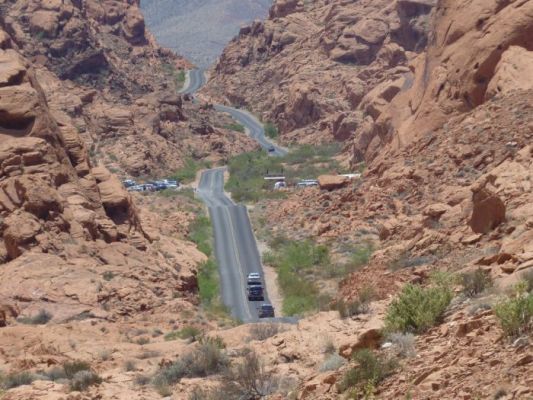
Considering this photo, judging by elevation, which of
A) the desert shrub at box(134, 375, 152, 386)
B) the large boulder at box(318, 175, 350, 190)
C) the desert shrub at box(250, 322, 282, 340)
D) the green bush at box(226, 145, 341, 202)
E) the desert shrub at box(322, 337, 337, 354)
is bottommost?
the green bush at box(226, 145, 341, 202)

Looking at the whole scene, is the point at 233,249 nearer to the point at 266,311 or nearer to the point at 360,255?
the point at 360,255

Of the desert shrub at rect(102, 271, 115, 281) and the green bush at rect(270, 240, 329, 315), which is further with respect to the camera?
the green bush at rect(270, 240, 329, 315)

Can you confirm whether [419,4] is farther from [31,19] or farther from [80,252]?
[80,252]

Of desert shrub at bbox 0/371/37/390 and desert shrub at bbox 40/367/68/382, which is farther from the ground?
desert shrub at bbox 0/371/37/390

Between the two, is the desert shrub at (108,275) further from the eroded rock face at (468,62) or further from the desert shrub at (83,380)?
the eroded rock face at (468,62)

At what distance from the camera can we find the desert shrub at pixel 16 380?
18.3m

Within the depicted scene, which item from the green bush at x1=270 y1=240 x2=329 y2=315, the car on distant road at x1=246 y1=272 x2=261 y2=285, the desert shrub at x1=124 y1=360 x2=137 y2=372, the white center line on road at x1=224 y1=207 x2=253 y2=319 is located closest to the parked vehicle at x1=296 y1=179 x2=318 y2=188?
the white center line on road at x1=224 y1=207 x2=253 y2=319

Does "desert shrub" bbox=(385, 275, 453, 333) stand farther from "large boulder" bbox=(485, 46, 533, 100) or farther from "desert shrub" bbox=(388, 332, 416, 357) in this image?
"large boulder" bbox=(485, 46, 533, 100)

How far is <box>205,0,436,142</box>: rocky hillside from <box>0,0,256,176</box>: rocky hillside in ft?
33.7

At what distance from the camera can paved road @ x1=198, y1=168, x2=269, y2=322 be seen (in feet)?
149

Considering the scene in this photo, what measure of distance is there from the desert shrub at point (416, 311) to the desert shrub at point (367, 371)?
1426 mm

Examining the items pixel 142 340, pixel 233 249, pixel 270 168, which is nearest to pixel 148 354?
pixel 142 340

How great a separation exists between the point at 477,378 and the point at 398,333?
3492 mm

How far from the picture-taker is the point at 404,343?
544 inches
